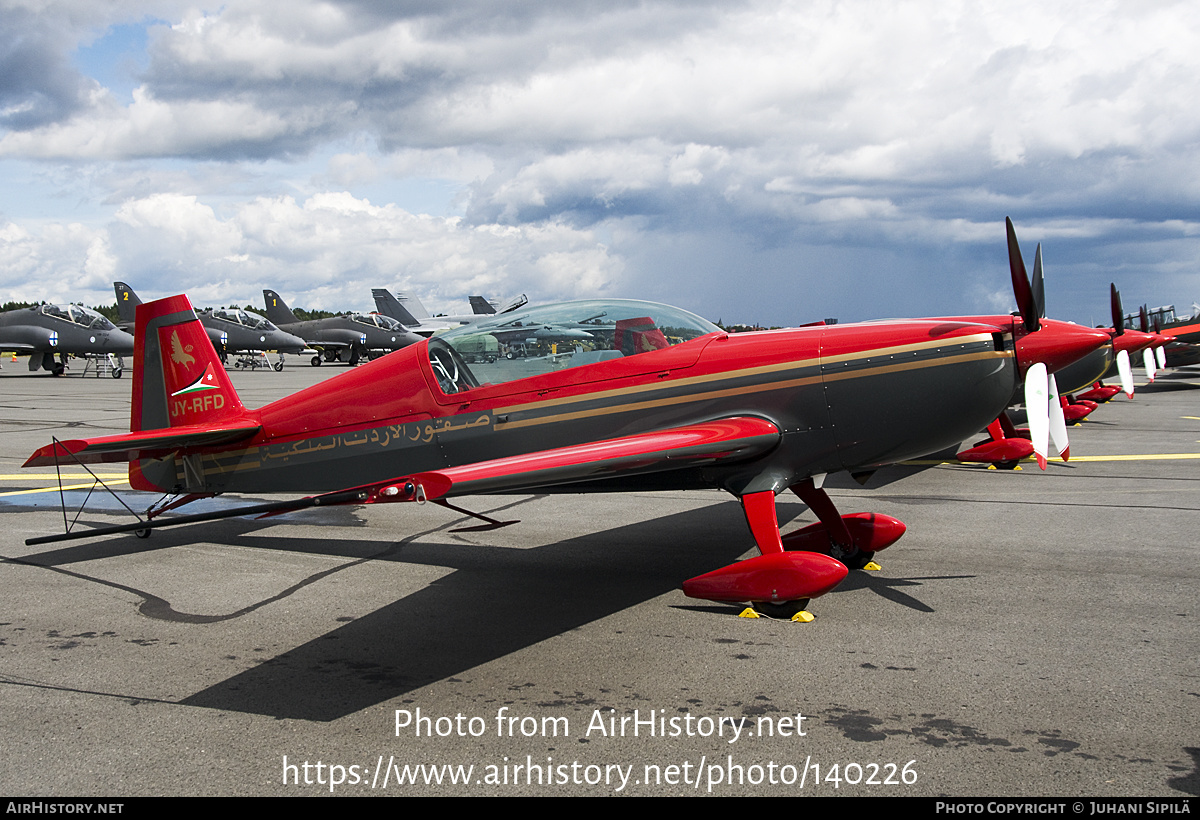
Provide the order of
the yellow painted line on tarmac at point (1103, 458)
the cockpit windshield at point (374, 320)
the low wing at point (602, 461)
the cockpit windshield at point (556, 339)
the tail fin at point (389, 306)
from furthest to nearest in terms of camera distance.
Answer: the tail fin at point (389, 306), the cockpit windshield at point (374, 320), the yellow painted line on tarmac at point (1103, 458), the cockpit windshield at point (556, 339), the low wing at point (602, 461)

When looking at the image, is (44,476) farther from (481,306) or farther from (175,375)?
(481,306)

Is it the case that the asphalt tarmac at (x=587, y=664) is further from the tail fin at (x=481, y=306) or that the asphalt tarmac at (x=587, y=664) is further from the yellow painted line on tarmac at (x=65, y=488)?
the tail fin at (x=481, y=306)

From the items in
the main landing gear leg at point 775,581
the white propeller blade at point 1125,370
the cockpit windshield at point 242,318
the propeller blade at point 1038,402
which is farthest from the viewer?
the cockpit windshield at point 242,318

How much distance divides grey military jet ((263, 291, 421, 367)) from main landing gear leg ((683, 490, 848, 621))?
4428 centimetres

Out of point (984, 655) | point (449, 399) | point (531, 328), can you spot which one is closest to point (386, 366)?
point (449, 399)

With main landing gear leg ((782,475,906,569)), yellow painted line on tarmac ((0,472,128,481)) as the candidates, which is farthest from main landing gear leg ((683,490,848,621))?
yellow painted line on tarmac ((0,472,128,481))

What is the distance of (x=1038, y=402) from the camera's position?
528cm

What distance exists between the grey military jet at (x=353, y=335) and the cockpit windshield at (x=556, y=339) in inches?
1677

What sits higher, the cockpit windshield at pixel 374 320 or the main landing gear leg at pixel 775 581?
the cockpit windshield at pixel 374 320

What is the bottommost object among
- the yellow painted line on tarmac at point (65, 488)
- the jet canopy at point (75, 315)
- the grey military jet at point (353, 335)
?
the yellow painted line on tarmac at point (65, 488)

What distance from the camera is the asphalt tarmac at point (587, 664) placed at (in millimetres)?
3279

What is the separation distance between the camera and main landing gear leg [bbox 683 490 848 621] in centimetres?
491

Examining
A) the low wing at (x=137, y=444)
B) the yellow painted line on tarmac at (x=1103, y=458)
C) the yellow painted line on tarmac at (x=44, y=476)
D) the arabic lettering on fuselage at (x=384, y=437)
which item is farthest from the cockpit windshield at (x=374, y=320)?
the arabic lettering on fuselage at (x=384, y=437)
